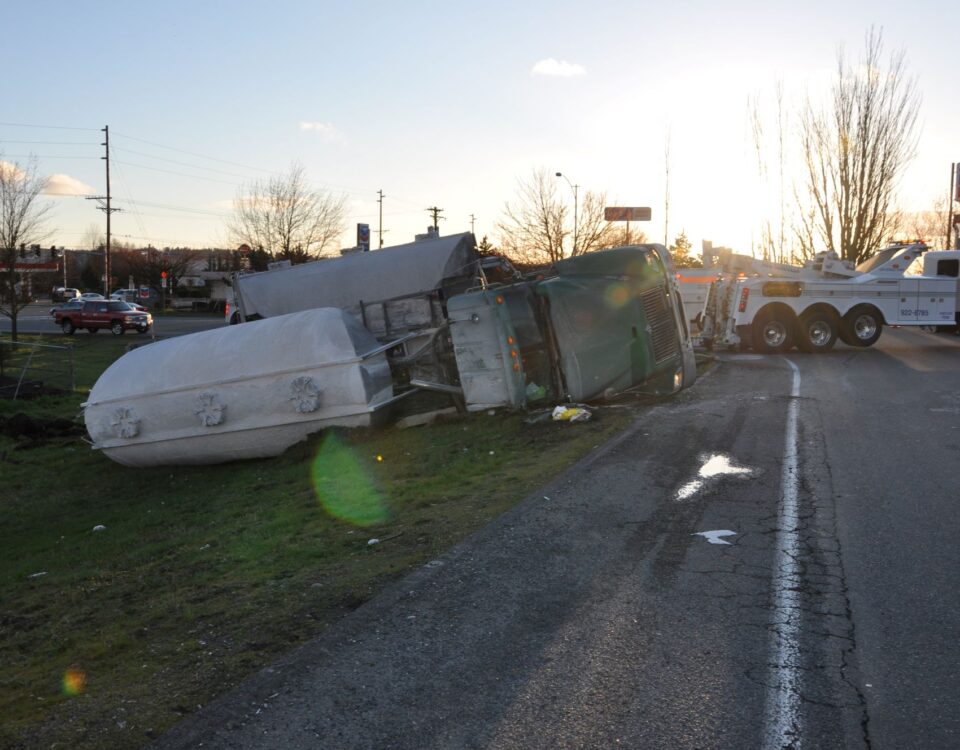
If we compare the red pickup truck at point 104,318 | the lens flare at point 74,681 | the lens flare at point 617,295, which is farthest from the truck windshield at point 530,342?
the red pickup truck at point 104,318

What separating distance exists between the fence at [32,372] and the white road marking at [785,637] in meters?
17.0

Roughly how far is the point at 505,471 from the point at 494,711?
5580 mm

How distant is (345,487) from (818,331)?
16305 mm

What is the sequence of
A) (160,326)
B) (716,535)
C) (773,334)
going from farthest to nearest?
(160,326) < (773,334) < (716,535)

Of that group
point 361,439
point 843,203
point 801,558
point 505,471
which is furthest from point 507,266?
point 843,203

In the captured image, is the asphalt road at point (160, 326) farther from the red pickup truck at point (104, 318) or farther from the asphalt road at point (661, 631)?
the asphalt road at point (661, 631)

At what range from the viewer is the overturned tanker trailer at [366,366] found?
1276 centimetres

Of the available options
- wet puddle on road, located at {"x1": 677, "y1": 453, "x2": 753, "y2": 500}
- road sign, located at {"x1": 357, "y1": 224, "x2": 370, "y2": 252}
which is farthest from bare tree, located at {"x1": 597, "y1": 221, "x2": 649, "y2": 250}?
wet puddle on road, located at {"x1": 677, "y1": 453, "x2": 753, "y2": 500}

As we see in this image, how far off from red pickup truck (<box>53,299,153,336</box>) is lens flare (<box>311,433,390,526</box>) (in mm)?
30389

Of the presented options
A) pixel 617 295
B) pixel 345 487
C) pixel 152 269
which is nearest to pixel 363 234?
pixel 617 295

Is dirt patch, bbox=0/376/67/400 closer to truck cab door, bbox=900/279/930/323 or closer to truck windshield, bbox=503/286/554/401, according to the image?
truck windshield, bbox=503/286/554/401

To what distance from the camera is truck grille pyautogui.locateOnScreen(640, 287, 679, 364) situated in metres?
13.3

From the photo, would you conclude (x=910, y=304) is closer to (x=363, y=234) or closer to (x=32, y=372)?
(x=363, y=234)

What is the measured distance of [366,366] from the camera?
13.0 meters
